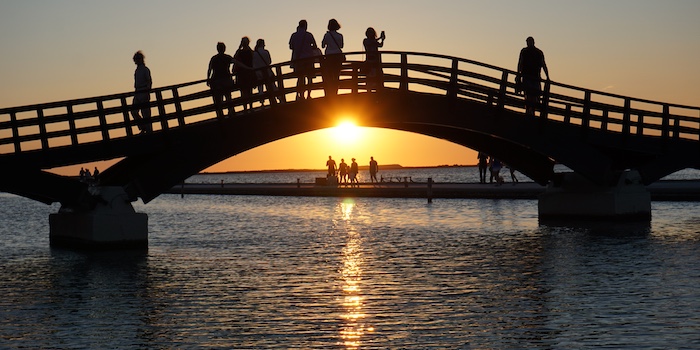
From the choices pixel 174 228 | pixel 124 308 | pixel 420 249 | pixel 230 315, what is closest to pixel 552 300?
pixel 230 315

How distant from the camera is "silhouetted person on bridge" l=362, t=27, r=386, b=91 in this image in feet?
96.1

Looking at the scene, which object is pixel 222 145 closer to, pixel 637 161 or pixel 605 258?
pixel 605 258

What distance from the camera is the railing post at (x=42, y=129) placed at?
2398 cm

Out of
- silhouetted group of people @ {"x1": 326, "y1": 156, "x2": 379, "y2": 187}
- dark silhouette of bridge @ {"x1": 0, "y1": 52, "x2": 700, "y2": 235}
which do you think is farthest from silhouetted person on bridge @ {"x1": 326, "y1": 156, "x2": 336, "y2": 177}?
dark silhouette of bridge @ {"x1": 0, "y1": 52, "x2": 700, "y2": 235}

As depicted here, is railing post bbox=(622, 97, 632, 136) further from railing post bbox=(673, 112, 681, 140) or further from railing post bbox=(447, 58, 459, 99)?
railing post bbox=(447, 58, 459, 99)

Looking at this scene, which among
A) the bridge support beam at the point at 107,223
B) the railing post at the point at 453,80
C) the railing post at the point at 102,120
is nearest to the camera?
the railing post at the point at 102,120

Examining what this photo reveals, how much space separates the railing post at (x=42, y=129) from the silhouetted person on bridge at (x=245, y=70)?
5.01 m

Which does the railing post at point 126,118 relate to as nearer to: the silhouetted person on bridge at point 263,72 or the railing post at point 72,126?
the railing post at point 72,126

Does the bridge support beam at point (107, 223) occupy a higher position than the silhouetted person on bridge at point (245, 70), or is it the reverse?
the silhouetted person on bridge at point (245, 70)

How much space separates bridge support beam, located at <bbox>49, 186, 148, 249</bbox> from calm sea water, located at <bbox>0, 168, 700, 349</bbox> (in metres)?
0.50

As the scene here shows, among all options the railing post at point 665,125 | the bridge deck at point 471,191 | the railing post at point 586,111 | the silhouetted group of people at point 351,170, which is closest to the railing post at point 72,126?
the railing post at point 586,111

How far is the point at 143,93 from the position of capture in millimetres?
25547

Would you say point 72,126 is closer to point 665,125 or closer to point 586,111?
point 586,111

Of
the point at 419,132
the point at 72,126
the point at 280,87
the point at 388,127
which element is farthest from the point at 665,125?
the point at 72,126
